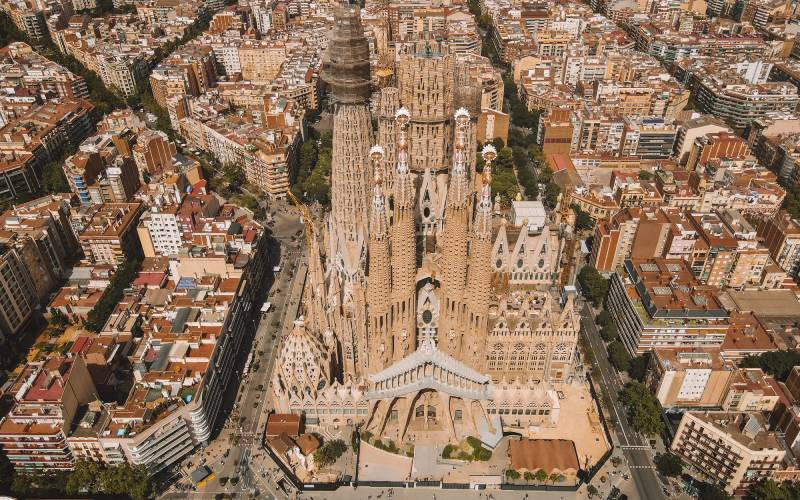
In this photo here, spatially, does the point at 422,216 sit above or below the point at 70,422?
above

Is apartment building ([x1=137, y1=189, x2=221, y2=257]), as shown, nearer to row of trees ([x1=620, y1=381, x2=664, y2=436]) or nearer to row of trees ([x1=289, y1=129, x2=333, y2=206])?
row of trees ([x1=289, y1=129, x2=333, y2=206])

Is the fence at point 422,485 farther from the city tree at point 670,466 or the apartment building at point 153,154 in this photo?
the apartment building at point 153,154

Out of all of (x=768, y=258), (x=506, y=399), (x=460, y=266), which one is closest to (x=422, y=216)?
(x=460, y=266)

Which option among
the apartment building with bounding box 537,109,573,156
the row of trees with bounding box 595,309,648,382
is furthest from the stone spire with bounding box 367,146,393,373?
the apartment building with bounding box 537,109,573,156

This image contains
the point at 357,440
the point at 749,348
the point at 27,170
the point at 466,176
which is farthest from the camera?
the point at 27,170

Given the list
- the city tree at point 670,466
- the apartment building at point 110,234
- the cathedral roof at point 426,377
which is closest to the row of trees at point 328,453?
the cathedral roof at point 426,377

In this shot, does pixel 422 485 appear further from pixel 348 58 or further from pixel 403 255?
pixel 348 58

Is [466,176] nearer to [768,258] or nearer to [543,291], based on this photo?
[543,291]
